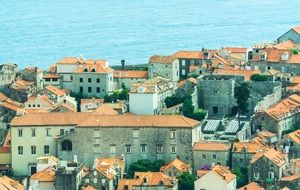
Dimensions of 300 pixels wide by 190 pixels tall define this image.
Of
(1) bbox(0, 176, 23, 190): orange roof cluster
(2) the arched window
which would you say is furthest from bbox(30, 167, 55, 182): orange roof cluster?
(2) the arched window

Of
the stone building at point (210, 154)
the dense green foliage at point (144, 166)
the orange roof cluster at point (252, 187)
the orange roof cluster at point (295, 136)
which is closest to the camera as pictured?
the orange roof cluster at point (252, 187)

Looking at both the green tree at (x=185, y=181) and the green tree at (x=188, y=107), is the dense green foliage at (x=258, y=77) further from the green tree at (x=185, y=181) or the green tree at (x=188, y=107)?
the green tree at (x=185, y=181)

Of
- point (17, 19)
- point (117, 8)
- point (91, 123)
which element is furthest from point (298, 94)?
point (117, 8)

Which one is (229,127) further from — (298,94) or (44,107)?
(44,107)

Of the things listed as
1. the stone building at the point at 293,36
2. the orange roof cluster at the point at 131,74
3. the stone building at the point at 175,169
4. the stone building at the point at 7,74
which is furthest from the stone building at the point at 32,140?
the stone building at the point at 293,36

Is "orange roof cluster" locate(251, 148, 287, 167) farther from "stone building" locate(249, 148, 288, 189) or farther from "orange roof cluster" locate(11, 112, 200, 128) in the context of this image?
"orange roof cluster" locate(11, 112, 200, 128)

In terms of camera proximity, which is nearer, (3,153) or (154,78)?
(3,153)
